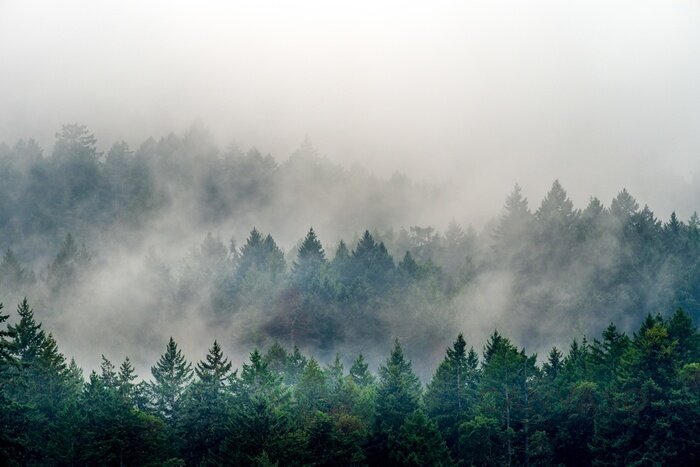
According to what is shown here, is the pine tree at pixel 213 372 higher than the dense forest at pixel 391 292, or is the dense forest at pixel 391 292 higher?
the dense forest at pixel 391 292

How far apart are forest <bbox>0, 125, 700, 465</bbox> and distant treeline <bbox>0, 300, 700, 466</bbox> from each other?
210 millimetres

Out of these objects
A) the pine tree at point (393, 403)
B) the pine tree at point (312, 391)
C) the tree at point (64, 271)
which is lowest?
the pine tree at point (393, 403)

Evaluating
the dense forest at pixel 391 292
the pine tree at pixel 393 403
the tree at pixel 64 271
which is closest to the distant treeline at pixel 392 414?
the pine tree at pixel 393 403

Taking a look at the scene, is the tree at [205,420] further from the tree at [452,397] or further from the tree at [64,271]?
the tree at [64,271]

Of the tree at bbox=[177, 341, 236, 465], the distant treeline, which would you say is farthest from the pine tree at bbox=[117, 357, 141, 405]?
the tree at bbox=[177, 341, 236, 465]

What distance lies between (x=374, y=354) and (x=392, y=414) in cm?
7523

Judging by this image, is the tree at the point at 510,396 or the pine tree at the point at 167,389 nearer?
the tree at the point at 510,396

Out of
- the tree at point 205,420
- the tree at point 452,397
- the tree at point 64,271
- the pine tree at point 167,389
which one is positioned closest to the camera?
the tree at point 205,420

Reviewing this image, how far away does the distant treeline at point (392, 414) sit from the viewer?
78.6 meters

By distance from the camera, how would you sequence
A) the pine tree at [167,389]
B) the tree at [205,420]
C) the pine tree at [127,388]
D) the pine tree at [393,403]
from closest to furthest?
1. the tree at [205,420]
2. the pine tree at [393,403]
3. the pine tree at [167,389]
4. the pine tree at [127,388]

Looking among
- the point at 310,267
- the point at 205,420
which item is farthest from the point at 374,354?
the point at 205,420

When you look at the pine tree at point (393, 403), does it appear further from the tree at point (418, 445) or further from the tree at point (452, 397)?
the tree at point (452, 397)

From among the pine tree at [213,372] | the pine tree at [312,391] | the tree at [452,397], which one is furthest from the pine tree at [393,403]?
the pine tree at [213,372]

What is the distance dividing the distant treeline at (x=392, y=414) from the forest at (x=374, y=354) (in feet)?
0.69
